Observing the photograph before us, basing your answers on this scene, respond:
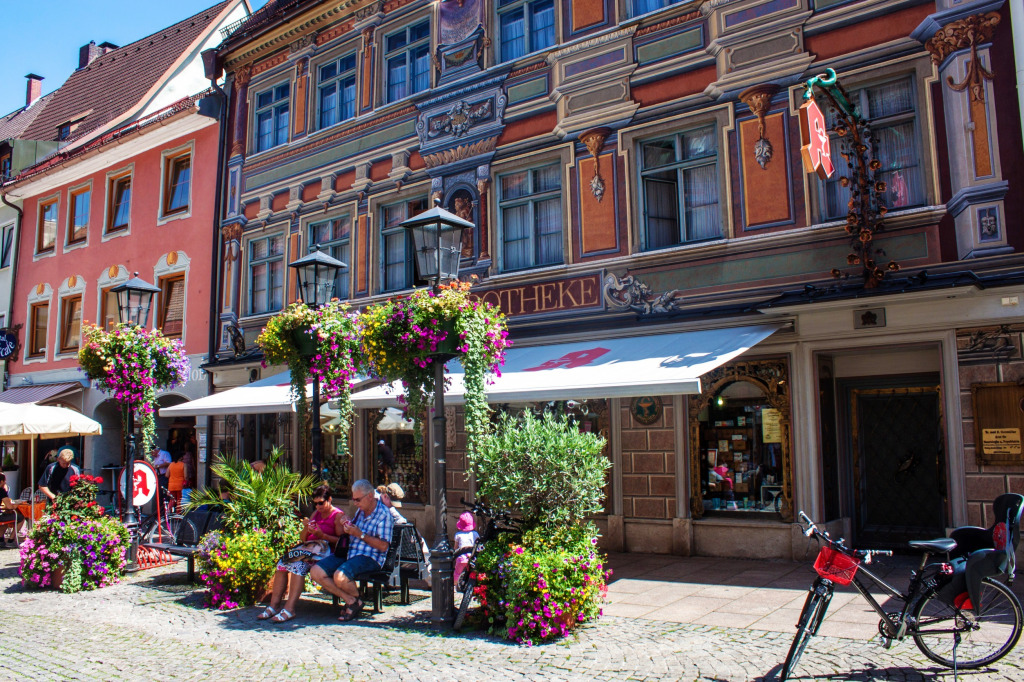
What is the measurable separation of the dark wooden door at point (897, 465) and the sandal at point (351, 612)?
6153mm

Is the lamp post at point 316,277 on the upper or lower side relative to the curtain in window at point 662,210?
lower

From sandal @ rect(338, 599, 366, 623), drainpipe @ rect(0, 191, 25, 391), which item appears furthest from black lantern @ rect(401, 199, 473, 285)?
drainpipe @ rect(0, 191, 25, 391)

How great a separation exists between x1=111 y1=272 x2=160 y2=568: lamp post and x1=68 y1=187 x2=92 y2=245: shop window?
11.6 metres

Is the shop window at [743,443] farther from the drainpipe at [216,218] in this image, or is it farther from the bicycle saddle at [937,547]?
the drainpipe at [216,218]

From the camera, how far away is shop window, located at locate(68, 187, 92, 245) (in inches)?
822

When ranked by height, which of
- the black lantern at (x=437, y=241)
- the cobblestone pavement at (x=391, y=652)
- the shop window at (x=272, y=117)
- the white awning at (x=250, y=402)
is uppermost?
the shop window at (x=272, y=117)

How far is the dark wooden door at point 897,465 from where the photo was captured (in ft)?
31.4

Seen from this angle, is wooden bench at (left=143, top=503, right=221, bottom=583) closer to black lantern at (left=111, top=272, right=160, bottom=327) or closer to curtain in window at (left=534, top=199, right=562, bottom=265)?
black lantern at (left=111, top=272, right=160, bottom=327)

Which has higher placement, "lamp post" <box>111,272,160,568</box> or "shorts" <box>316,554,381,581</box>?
"lamp post" <box>111,272,160,568</box>

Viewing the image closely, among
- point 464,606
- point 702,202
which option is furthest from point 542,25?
point 464,606

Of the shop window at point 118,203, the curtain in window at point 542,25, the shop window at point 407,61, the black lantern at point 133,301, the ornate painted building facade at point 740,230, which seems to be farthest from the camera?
the shop window at point 118,203

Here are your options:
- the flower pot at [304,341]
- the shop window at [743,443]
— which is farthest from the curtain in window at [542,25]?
the flower pot at [304,341]

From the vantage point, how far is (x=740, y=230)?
A: 33.2 ft

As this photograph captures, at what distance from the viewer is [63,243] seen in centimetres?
2134
